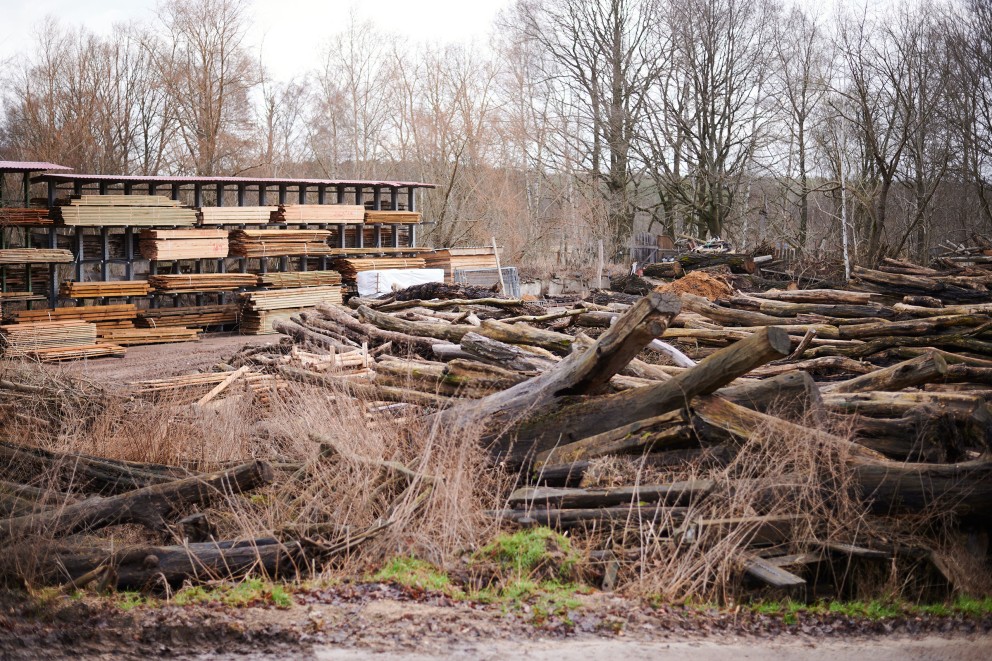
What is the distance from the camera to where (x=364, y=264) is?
2850cm

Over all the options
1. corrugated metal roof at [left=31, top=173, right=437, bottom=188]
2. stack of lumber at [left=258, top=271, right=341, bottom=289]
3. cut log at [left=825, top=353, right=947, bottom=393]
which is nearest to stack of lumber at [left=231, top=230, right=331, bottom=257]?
stack of lumber at [left=258, top=271, right=341, bottom=289]

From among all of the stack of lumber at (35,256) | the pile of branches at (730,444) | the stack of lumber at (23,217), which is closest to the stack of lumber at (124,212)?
the stack of lumber at (23,217)

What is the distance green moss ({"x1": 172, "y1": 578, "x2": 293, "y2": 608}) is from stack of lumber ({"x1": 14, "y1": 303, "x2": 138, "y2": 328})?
1784 cm

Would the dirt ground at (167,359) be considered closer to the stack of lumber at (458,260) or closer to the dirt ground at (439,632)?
the stack of lumber at (458,260)

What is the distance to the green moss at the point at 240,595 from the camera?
19.0 feet

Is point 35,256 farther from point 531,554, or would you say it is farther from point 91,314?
point 531,554

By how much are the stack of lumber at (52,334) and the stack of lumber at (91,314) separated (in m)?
0.19

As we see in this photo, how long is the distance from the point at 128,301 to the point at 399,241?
9877mm

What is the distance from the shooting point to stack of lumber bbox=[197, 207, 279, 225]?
2514cm

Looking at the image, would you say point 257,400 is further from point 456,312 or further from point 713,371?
point 713,371

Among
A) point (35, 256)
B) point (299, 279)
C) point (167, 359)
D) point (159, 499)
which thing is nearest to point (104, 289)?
point (35, 256)

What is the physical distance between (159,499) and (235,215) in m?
19.8

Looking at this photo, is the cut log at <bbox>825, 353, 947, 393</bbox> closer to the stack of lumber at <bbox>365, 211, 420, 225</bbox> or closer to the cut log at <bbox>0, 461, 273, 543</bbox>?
the cut log at <bbox>0, 461, 273, 543</bbox>

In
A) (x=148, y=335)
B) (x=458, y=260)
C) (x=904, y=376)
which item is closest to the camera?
(x=904, y=376)
